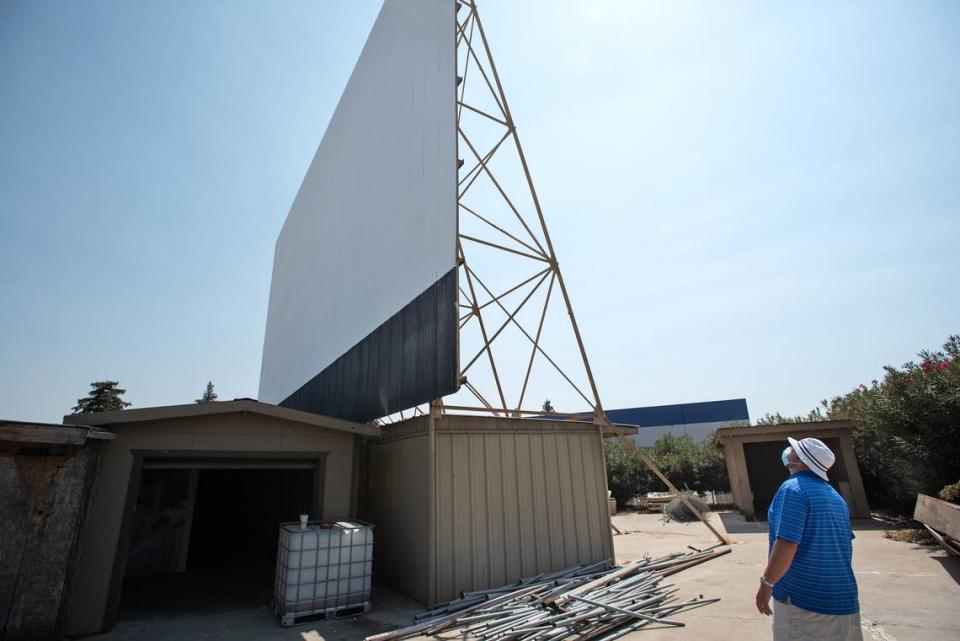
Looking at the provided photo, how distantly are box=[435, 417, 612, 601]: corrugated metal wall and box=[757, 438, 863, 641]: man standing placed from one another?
16.1 ft

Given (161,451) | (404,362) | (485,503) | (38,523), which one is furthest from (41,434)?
(485,503)

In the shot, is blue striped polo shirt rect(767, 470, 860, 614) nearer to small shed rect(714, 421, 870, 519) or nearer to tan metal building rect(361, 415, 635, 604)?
tan metal building rect(361, 415, 635, 604)

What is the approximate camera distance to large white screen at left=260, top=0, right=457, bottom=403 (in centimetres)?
1005

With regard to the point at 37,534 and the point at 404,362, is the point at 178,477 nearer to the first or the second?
the point at 37,534

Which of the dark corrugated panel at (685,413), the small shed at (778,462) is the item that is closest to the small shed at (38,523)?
the small shed at (778,462)

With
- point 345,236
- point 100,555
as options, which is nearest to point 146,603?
point 100,555

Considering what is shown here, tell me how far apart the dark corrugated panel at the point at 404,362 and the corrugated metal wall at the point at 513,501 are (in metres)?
1.15

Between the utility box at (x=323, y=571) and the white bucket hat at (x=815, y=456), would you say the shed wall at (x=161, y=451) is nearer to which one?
A: the utility box at (x=323, y=571)

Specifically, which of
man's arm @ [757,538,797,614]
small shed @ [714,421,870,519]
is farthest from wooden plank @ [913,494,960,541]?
small shed @ [714,421,870,519]

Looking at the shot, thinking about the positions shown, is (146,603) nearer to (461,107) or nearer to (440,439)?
(440,439)

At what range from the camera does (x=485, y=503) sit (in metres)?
7.41

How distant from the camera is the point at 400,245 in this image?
1098cm

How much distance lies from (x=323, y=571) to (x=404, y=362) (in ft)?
14.0

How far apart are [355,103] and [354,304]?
8.10 metres
